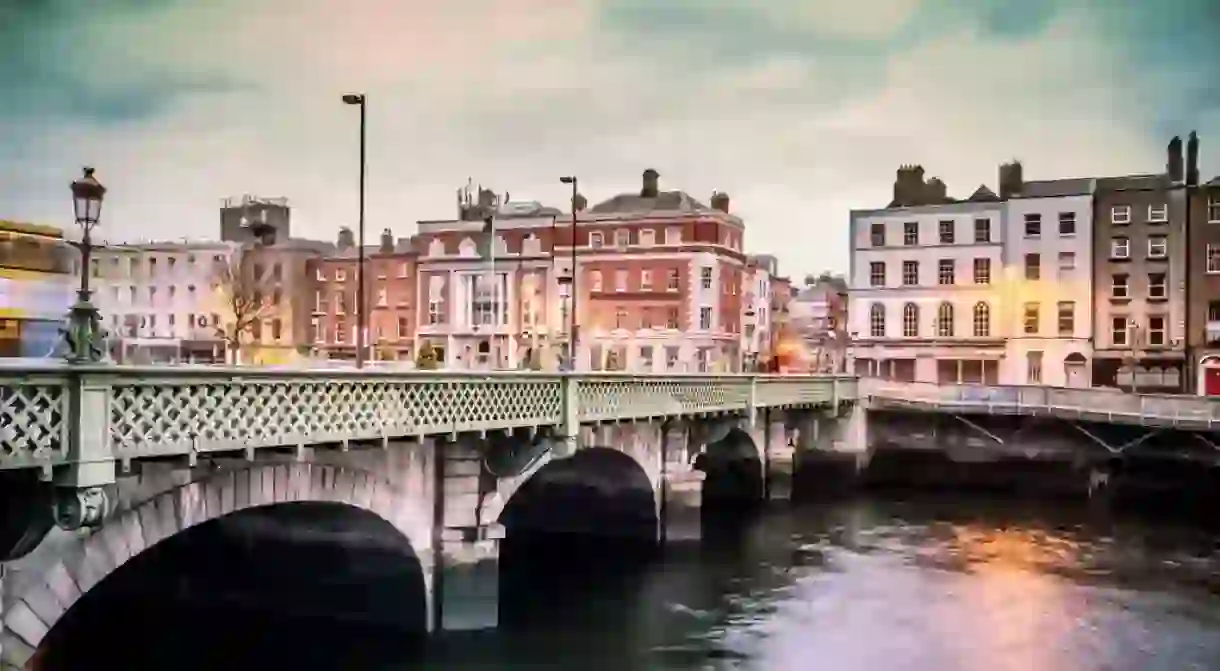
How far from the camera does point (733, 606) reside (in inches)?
864

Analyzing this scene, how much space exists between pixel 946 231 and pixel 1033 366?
23.6ft

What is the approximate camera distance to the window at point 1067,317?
52.3 meters

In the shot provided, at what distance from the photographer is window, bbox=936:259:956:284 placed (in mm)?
55094

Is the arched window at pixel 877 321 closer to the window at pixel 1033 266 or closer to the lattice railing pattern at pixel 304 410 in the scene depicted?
the window at pixel 1033 266

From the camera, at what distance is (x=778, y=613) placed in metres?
21.5

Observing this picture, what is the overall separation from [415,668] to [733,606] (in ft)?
23.8

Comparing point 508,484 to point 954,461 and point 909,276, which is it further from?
A: point 909,276

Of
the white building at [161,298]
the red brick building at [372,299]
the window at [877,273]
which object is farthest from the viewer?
the red brick building at [372,299]

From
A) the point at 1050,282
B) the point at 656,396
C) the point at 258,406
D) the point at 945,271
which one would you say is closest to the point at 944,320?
the point at 945,271

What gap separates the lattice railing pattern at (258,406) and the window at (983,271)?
3834cm

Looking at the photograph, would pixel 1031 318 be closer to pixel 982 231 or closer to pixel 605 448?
pixel 982 231

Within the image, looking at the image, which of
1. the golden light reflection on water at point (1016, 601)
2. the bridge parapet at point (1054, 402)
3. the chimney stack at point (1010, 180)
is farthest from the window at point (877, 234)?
the golden light reflection on water at point (1016, 601)

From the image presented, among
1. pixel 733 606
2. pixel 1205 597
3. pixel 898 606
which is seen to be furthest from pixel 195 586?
pixel 1205 597

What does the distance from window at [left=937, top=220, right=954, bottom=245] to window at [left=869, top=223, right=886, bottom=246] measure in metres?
2.54
